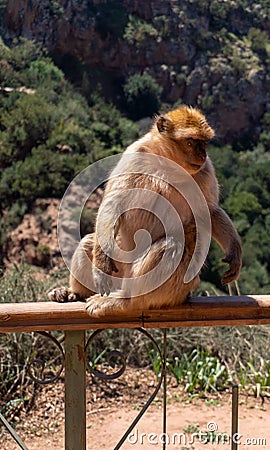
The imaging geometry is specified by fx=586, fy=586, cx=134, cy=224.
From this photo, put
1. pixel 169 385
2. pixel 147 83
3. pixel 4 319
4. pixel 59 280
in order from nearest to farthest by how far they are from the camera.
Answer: pixel 4 319, pixel 169 385, pixel 59 280, pixel 147 83

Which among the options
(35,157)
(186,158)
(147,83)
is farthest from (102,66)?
(186,158)

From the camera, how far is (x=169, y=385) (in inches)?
185

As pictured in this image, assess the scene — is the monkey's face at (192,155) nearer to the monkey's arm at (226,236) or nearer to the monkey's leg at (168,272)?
the monkey's arm at (226,236)

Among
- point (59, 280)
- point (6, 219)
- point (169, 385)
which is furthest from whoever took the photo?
point (6, 219)

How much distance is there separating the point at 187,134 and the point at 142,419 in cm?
251

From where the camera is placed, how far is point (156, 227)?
2.31 meters

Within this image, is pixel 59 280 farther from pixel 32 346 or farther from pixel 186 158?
pixel 186 158

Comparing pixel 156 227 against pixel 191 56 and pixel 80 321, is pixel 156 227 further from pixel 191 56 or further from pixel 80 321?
pixel 191 56

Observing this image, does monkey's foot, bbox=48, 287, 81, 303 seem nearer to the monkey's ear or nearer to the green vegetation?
the monkey's ear

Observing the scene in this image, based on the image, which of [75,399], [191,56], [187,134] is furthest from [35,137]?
[75,399]

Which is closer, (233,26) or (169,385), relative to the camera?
(169,385)

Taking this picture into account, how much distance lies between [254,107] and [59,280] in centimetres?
2562

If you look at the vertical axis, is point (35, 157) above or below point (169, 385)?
below

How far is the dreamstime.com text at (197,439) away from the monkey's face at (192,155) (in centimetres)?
208
